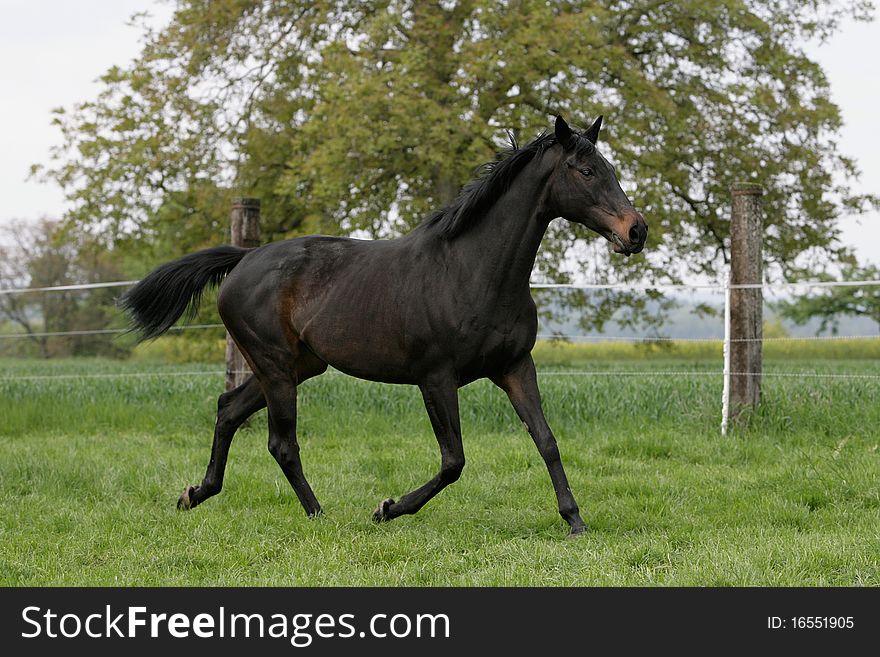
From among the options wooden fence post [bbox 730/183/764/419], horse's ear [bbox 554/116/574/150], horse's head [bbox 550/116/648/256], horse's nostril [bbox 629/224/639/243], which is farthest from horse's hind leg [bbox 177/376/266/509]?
wooden fence post [bbox 730/183/764/419]

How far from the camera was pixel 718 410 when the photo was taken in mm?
8305

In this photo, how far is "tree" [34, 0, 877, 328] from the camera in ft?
51.1

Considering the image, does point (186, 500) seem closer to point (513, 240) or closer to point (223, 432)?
point (223, 432)

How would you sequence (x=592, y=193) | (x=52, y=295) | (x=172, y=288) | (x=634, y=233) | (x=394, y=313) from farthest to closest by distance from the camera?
(x=52, y=295)
(x=172, y=288)
(x=394, y=313)
(x=592, y=193)
(x=634, y=233)

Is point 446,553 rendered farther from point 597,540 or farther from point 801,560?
point 801,560

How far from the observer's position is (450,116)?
15.1 m

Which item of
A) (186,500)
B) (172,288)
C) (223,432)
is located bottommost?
(186,500)

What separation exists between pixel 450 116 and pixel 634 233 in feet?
36.7

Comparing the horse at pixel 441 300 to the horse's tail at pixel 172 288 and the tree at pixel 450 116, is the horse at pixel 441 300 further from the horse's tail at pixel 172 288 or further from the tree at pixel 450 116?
the tree at pixel 450 116

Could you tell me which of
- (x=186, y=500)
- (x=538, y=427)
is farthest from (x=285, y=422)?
(x=538, y=427)

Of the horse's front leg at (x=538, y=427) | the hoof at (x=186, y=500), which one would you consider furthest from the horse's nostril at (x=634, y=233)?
the hoof at (x=186, y=500)

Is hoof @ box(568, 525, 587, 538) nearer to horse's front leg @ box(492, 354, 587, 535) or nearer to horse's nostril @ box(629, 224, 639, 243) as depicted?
horse's front leg @ box(492, 354, 587, 535)

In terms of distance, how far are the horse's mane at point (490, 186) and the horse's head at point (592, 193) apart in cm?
17

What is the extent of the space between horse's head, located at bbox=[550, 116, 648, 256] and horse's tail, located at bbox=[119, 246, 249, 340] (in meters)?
2.31
